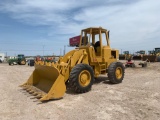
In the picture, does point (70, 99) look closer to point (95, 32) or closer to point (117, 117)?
point (117, 117)

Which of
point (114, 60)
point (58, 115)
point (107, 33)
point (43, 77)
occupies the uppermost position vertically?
point (107, 33)

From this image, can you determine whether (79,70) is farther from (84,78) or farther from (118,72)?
(118,72)

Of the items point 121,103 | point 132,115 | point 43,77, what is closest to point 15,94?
point 43,77

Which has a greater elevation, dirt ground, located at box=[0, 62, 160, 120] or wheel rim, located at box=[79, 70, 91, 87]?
wheel rim, located at box=[79, 70, 91, 87]

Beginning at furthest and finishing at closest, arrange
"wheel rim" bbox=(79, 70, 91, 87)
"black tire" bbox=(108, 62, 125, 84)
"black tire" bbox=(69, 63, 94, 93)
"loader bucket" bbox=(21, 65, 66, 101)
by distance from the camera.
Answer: "black tire" bbox=(108, 62, 125, 84) < "wheel rim" bbox=(79, 70, 91, 87) < "black tire" bbox=(69, 63, 94, 93) < "loader bucket" bbox=(21, 65, 66, 101)

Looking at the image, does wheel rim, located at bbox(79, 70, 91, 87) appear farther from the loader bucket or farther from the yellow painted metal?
the yellow painted metal

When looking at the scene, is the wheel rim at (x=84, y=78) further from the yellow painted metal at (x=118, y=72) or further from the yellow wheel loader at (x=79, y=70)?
the yellow painted metal at (x=118, y=72)

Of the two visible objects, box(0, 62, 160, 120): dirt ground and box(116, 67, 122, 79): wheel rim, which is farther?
box(116, 67, 122, 79): wheel rim

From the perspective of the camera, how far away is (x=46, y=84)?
8.61 meters

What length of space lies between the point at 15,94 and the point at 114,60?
5185mm

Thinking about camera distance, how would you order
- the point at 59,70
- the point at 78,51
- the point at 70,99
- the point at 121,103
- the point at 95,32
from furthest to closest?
the point at 95,32 < the point at 78,51 < the point at 59,70 < the point at 70,99 < the point at 121,103

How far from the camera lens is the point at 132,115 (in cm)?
556

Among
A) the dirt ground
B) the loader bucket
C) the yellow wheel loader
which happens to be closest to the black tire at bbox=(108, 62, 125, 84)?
the yellow wheel loader

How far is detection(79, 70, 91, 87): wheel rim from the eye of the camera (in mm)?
8016
